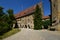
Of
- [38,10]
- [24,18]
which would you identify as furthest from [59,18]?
[24,18]

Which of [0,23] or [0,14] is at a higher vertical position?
[0,14]

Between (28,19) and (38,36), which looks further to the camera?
(28,19)

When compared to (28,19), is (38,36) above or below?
below

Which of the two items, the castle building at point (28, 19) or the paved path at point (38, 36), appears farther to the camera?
the castle building at point (28, 19)

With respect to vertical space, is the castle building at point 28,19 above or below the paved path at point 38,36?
above

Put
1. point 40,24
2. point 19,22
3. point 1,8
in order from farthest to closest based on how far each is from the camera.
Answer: point 19,22
point 40,24
point 1,8

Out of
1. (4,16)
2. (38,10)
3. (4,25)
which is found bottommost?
(4,25)

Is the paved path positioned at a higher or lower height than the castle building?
lower

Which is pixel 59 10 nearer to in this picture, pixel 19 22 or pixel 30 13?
pixel 30 13

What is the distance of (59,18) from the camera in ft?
109

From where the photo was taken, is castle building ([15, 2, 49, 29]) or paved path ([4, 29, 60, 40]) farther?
castle building ([15, 2, 49, 29])

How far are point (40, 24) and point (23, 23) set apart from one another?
18.4 meters

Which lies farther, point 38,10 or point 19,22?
point 19,22

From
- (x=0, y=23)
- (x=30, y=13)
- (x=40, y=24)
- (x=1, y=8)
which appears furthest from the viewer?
(x=30, y=13)
